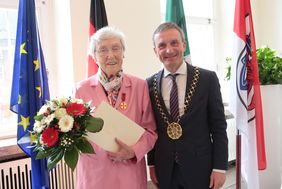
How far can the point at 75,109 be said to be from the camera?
46.8 inches

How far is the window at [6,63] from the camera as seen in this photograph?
8.40ft

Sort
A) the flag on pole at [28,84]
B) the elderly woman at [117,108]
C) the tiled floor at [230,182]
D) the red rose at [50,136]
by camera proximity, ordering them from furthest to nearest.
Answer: the tiled floor at [230,182] < the flag on pole at [28,84] < the elderly woman at [117,108] < the red rose at [50,136]

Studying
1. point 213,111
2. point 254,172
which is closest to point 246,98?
point 254,172

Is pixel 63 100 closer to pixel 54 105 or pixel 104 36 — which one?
pixel 54 105

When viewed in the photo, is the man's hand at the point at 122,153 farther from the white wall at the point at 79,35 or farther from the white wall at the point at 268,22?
the white wall at the point at 268,22

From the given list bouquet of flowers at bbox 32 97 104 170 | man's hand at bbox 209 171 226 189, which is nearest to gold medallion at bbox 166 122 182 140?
man's hand at bbox 209 171 226 189

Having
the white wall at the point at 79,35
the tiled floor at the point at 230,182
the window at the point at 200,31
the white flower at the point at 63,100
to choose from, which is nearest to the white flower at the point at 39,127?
the white flower at the point at 63,100

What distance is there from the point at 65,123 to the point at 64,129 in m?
0.02

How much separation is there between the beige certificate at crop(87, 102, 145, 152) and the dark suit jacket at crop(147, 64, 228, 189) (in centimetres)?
21

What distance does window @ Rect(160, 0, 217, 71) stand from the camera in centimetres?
406

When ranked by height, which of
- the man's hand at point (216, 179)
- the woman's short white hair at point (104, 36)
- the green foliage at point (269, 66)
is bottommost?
the man's hand at point (216, 179)

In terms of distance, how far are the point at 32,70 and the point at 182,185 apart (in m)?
1.17

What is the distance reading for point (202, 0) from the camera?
13.8 feet

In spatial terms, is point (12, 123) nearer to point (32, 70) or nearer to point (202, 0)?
point (32, 70)
